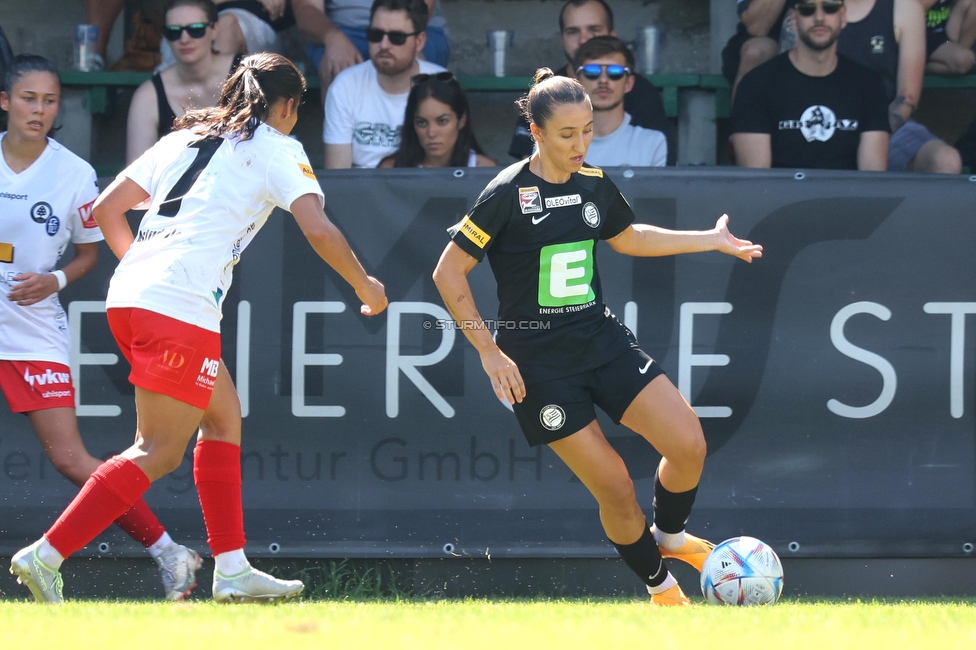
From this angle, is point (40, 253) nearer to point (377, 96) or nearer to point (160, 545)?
point (160, 545)

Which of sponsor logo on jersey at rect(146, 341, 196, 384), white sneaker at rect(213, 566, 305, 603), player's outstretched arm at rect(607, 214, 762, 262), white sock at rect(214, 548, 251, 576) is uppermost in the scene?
player's outstretched arm at rect(607, 214, 762, 262)

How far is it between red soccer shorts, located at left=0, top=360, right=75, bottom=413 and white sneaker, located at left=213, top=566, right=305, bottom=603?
145cm

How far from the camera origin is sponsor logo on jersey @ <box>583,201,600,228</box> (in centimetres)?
463

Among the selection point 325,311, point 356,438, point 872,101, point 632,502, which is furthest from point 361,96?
point 632,502

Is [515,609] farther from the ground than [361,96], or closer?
closer

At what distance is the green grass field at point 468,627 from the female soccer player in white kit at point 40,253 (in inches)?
55.1

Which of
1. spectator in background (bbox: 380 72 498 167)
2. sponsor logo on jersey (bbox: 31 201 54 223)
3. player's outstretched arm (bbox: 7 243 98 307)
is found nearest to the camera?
player's outstretched arm (bbox: 7 243 98 307)

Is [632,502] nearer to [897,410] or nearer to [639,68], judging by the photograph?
[897,410]

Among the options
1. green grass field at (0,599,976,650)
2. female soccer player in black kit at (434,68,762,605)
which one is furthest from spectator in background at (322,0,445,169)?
green grass field at (0,599,976,650)

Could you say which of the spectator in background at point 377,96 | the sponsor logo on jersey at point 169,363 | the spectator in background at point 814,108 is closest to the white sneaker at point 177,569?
the sponsor logo on jersey at point 169,363

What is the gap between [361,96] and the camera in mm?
7035

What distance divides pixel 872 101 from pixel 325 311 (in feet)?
10.5

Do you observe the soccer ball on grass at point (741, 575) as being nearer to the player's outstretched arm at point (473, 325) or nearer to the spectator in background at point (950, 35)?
the player's outstretched arm at point (473, 325)

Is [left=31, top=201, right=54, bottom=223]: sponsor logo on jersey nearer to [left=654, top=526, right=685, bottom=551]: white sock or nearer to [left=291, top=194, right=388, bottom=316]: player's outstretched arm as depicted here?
[left=291, top=194, right=388, bottom=316]: player's outstretched arm
